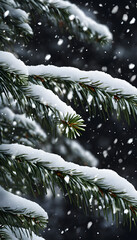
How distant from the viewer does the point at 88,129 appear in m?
10.9

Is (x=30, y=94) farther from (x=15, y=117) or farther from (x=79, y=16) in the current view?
(x=15, y=117)

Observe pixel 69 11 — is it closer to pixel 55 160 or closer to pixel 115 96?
pixel 115 96

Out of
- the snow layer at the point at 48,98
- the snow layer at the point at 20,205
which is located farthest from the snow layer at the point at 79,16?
the snow layer at the point at 20,205

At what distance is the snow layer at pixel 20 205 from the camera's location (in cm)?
138

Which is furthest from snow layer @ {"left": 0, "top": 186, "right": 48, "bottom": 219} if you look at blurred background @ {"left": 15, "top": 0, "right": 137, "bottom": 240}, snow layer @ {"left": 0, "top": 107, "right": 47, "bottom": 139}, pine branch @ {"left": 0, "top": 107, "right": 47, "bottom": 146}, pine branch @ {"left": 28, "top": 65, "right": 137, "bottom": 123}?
blurred background @ {"left": 15, "top": 0, "right": 137, "bottom": 240}

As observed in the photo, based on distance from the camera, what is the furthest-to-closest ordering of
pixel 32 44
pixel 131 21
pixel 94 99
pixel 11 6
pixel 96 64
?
pixel 131 21 → pixel 96 64 → pixel 32 44 → pixel 11 6 → pixel 94 99

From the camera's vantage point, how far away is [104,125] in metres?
11.4

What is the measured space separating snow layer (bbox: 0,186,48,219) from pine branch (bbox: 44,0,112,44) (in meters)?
1.24

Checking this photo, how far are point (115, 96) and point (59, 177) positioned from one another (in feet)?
1.36

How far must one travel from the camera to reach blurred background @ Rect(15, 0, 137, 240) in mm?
10656

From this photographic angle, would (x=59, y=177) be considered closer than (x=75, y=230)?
Yes

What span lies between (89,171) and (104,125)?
33.4 feet

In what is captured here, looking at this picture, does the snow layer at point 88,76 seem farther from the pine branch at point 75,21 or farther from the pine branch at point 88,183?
the pine branch at point 75,21

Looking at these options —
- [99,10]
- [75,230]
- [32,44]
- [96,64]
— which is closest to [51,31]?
[32,44]
